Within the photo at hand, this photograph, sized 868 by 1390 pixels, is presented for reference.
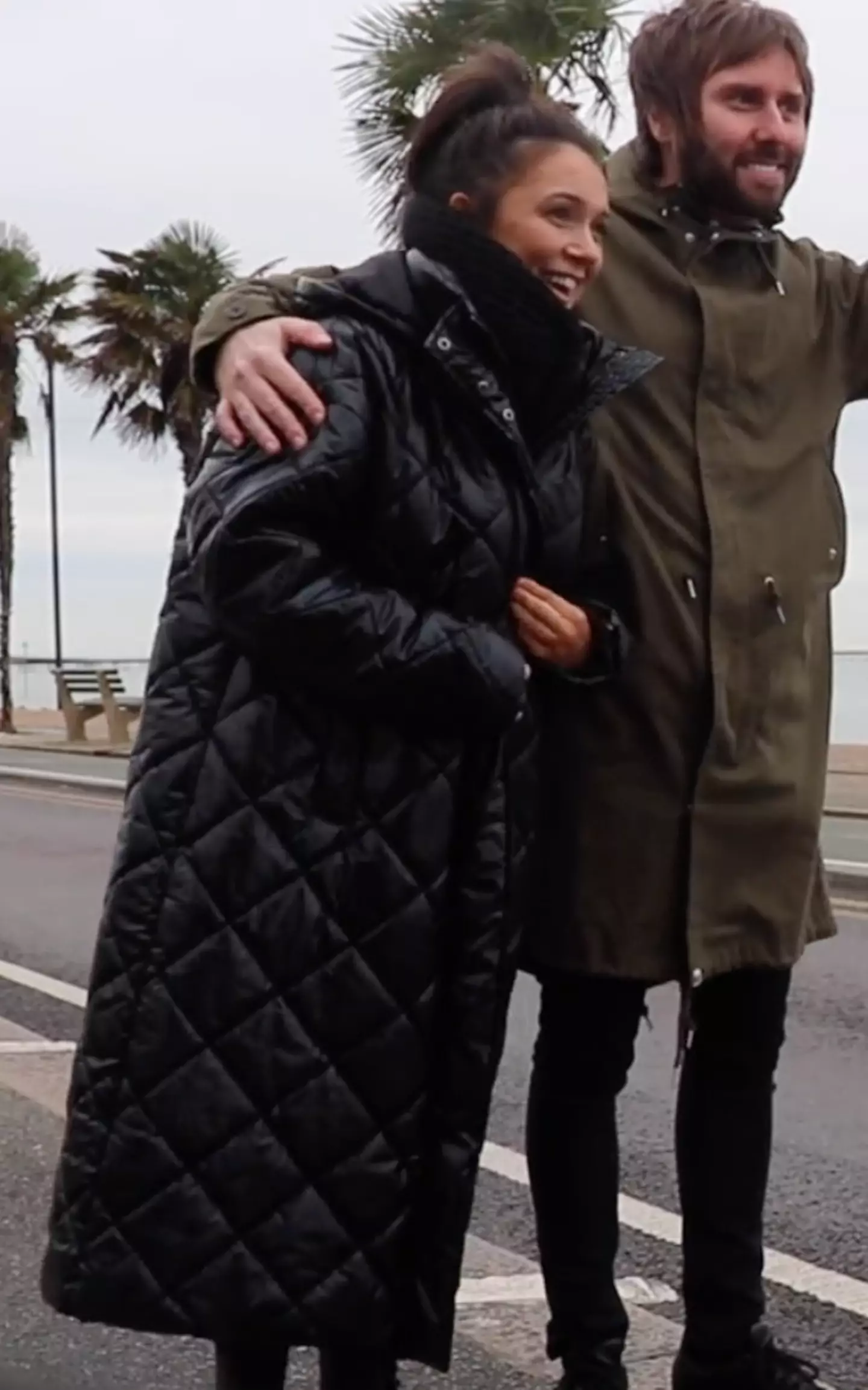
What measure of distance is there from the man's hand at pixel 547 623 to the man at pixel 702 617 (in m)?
0.18

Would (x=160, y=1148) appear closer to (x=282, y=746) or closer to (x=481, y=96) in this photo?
(x=282, y=746)

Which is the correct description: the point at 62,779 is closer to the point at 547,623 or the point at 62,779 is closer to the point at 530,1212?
the point at 530,1212

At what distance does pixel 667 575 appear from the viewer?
2.68m

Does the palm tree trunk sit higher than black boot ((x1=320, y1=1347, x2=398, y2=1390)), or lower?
higher

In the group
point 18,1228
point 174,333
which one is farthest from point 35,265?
point 18,1228

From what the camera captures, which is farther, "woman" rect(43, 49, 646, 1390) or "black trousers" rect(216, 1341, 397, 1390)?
"black trousers" rect(216, 1341, 397, 1390)

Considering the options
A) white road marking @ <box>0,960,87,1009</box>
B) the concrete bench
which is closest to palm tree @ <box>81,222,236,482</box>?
the concrete bench

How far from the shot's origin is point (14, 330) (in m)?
35.0

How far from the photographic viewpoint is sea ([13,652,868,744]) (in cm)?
921

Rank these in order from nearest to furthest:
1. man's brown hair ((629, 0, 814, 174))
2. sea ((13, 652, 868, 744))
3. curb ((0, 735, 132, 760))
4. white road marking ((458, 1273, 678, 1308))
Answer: man's brown hair ((629, 0, 814, 174)) < white road marking ((458, 1273, 678, 1308)) < sea ((13, 652, 868, 744)) < curb ((0, 735, 132, 760))

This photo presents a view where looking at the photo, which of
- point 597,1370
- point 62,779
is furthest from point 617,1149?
point 62,779

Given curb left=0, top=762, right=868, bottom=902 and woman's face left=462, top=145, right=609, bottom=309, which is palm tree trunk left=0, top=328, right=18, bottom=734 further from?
woman's face left=462, top=145, right=609, bottom=309

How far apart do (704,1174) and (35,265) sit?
33905mm

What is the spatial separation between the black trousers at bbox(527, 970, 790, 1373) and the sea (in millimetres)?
483
